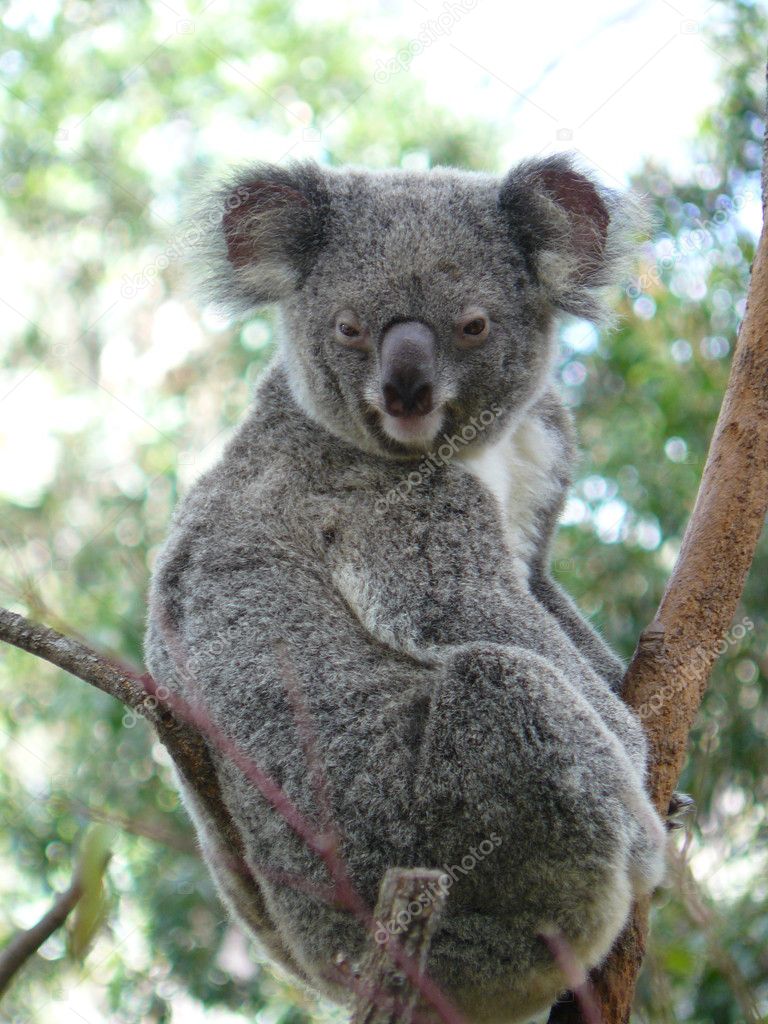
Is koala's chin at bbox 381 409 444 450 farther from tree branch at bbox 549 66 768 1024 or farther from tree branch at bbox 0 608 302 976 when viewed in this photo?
tree branch at bbox 0 608 302 976

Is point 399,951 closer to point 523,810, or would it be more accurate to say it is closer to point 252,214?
point 523,810

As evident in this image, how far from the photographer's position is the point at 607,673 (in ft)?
11.1

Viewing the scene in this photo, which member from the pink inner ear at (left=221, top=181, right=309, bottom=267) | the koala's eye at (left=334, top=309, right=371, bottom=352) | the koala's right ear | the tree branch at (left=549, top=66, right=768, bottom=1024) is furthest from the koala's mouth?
the tree branch at (left=549, top=66, right=768, bottom=1024)

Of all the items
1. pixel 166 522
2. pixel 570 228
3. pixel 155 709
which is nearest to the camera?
pixel 155 709

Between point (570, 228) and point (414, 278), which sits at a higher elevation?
point (570, 228)

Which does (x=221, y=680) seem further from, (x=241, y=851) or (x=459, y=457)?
(x=459, y=457)

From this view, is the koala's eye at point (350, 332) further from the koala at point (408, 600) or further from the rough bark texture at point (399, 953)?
the rough bark texture at point (399, 953)

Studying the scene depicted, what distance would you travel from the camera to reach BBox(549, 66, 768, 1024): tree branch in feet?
9.48

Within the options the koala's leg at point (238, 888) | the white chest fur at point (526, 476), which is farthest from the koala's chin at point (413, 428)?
the koala's leg at point (238, 888)

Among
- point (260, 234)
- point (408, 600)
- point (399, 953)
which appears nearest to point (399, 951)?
point (399, 953)

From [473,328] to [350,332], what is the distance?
343mm

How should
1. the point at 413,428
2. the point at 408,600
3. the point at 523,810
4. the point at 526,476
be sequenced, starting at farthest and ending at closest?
1. the point at 526,476
2. the point at 413,428
3. the point at 408,600
4. the point at 523,810

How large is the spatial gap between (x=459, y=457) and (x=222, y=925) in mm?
3663

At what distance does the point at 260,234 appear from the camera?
336cm
